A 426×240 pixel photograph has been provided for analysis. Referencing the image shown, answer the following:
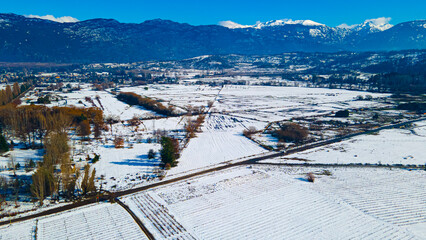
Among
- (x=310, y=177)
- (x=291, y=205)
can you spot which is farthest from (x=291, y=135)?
(x=291, y=205)

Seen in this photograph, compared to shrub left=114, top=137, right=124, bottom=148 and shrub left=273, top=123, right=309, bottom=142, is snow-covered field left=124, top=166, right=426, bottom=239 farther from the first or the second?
shrub left=114, top=137, right=124, bottom=148

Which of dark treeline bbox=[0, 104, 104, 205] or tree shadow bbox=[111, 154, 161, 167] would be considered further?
tree shadow bbox=[111, 154, 161, 167]

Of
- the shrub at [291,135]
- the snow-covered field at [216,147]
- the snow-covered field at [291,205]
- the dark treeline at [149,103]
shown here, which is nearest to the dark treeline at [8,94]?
the dark treeline at [149,103]

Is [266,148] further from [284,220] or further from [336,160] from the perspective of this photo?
[284,220]

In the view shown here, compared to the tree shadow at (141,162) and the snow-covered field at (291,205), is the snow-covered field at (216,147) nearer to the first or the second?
the tree shadow at (141,162)

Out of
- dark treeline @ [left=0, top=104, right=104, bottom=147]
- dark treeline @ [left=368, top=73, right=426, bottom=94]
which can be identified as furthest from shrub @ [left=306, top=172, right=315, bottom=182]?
dark treeline @ [left=368, top=73, right=426, bottom=94]
